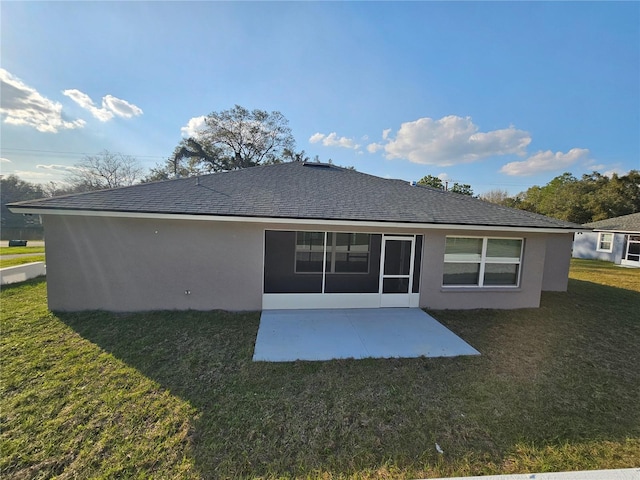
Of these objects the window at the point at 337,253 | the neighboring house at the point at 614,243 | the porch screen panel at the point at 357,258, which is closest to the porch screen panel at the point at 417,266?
the porch screen panel at the point at 357,258

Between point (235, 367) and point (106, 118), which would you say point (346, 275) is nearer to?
point (235, 367)

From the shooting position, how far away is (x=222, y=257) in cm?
689

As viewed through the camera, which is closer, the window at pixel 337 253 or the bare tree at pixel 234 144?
the window at pixel 337 253

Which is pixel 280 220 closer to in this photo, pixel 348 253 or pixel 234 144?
pixel 348 253

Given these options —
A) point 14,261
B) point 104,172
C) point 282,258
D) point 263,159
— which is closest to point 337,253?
point 282,258

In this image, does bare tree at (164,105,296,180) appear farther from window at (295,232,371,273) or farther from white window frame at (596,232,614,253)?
white window frame at (596,232,614,253)

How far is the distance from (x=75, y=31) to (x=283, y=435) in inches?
508

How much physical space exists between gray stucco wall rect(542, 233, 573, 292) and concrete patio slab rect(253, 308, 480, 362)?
23.2ft

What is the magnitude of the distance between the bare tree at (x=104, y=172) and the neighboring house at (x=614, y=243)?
4985 centimetres

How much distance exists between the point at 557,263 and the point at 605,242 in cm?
1875

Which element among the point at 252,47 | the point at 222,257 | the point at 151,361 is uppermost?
the point at 252,47

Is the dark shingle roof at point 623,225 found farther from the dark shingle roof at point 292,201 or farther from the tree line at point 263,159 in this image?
the dark shingle roof at point 292,201

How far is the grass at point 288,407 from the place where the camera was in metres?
2.81

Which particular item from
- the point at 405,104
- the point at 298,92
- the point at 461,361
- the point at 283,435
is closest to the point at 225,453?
the point at 283,435
